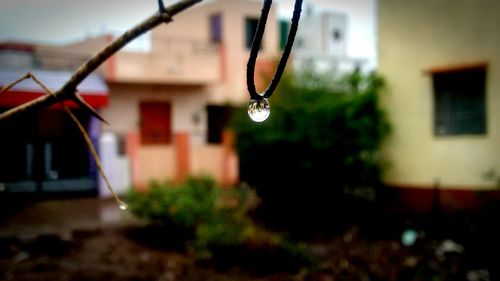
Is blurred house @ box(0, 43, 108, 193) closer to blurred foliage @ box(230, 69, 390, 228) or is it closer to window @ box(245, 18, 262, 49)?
blurred foliage @ box(230, 69, 390, 228)

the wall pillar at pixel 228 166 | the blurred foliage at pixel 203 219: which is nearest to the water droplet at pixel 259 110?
the blurred foliage at pixel 203 219

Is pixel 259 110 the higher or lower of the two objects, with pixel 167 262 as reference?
higher

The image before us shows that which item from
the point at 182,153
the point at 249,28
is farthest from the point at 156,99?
the point at 249,28

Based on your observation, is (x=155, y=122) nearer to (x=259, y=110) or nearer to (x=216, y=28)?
(x=216, y=28)

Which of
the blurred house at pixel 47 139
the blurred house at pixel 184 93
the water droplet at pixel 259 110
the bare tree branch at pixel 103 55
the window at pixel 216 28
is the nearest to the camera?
the bare tree branch at pixel 103 55

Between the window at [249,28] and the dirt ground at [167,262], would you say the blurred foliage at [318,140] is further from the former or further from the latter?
the window at [249,28]

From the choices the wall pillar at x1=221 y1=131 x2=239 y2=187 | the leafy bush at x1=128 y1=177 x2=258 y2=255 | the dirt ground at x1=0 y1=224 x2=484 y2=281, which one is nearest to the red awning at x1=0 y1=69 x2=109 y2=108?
the leafy bush at x1=128 y1=177 x2=258 y2=255
